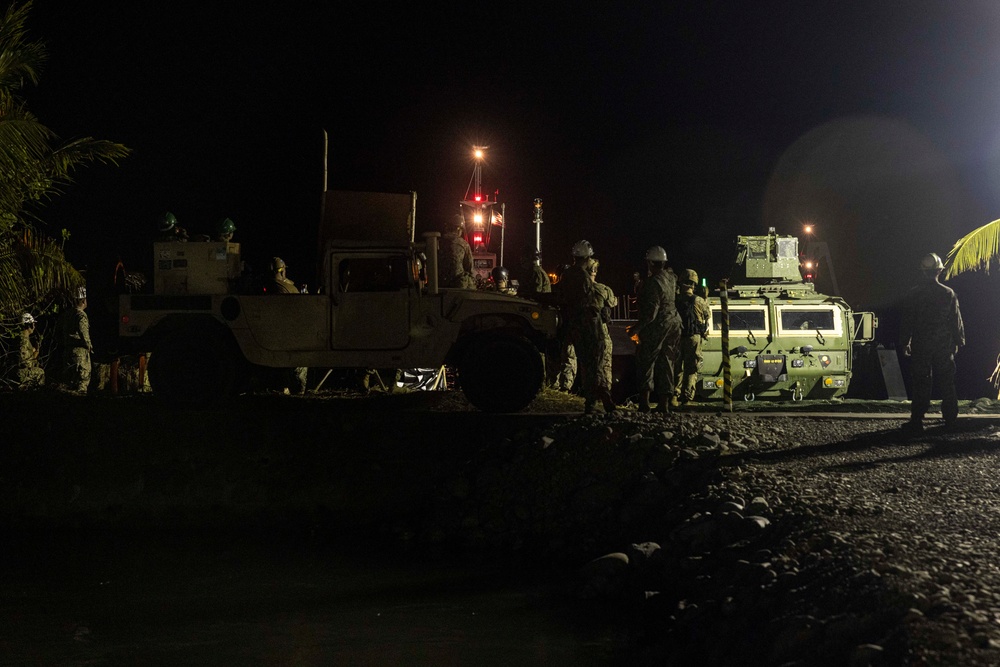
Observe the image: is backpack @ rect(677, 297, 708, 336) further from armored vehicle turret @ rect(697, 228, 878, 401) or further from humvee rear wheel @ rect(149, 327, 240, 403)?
humvee rear wheel @ rect(149, 327, 240, 403)

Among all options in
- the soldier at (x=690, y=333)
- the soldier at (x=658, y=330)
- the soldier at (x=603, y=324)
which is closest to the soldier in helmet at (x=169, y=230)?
the soldier at (x=603, y=324)

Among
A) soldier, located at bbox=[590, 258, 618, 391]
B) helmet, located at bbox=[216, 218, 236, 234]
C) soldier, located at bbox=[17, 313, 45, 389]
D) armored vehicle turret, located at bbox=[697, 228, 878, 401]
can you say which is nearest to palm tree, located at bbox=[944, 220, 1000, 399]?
armored vehicle turret, located at bbox=[697, 228, 878, 401]

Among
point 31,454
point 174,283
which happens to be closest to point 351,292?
point 174,283

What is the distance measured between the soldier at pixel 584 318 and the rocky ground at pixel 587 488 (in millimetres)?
548

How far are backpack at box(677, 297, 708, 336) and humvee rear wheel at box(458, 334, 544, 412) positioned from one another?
4054 mm

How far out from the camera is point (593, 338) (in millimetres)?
11359

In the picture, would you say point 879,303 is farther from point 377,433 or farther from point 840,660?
point 840,660

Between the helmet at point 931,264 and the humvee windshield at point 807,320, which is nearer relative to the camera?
the helmet at point 931,264

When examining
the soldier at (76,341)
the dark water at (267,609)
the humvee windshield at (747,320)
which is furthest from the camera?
the humvee windshield at (747,320)

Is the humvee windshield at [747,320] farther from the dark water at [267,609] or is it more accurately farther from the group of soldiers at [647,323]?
the dark water at [267,609]

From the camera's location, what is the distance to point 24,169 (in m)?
13.1

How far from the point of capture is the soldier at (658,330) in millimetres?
11578

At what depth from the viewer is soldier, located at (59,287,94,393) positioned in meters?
14.8

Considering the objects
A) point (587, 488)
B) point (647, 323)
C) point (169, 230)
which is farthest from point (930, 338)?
point (169, 230)
